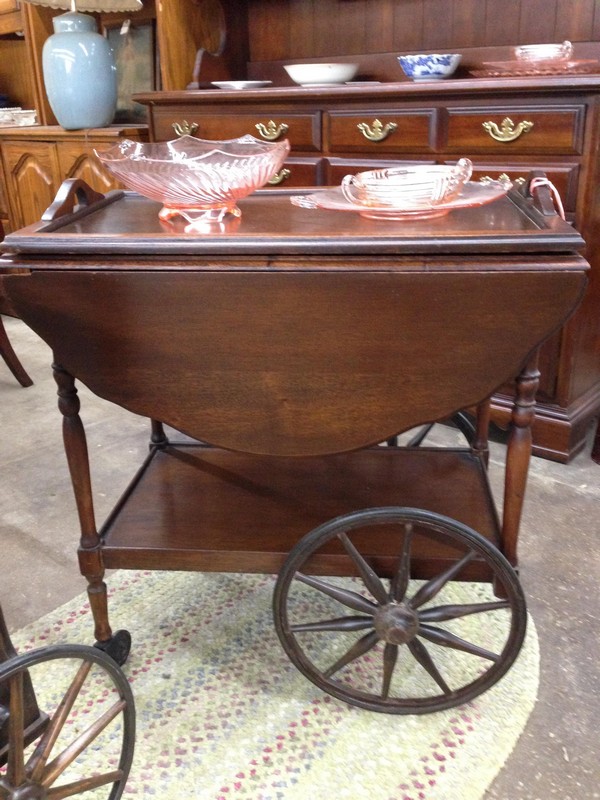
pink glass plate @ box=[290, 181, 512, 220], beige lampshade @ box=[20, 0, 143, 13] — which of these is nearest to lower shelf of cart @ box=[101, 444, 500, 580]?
pink glass plate @ box=[290, 181, 512, 220]

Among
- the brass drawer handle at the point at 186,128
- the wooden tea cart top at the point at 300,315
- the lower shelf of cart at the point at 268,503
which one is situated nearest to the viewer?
the wooden tea cart top at the point at 300,315

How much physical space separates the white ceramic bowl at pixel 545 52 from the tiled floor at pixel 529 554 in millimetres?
1020

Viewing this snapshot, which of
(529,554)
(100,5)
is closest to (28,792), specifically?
(529,554)

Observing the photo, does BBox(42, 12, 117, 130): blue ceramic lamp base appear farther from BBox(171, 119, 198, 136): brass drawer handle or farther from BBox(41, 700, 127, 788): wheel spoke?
BBox(41, 700, 127, 788): wheel spoke

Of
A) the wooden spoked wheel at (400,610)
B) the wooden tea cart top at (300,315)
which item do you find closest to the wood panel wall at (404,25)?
the wooden tea cart top at (300,315)

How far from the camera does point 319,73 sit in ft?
6.98

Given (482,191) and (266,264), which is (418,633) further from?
(482,191)

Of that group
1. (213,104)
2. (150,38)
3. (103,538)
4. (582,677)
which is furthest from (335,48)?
(582,677)

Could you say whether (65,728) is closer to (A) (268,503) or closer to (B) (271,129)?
(A) (268,503)

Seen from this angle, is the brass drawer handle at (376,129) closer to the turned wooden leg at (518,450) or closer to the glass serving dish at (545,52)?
the glass serving dish at (545,52)

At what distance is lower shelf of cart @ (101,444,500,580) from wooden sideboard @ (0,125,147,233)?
5.22 ft

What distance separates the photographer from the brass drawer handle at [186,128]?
2.29 m

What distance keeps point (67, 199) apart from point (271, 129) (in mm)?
1064

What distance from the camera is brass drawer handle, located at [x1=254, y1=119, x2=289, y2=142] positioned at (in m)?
2.12
